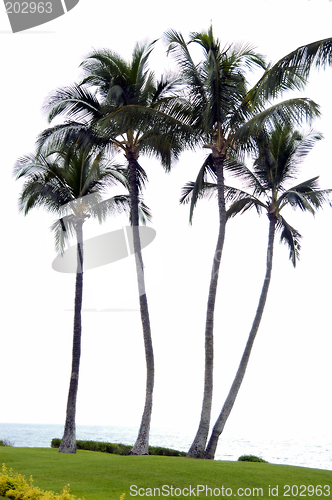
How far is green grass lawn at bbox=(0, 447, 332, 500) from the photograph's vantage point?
372 inches

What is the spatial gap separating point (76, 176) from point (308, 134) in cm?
884

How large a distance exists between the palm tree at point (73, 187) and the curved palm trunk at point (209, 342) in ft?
15.8

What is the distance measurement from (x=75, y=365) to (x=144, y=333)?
3.17 metres

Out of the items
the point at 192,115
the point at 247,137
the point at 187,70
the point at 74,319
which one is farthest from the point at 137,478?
the point at 187,70

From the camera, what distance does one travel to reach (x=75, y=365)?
1817cm

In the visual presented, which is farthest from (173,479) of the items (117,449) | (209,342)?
(117,449)

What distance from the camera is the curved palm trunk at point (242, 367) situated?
1514 cm

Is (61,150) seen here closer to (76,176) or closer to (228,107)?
(76,176)

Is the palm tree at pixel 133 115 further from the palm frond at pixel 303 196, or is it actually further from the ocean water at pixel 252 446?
the ocean water at pixel 252 446

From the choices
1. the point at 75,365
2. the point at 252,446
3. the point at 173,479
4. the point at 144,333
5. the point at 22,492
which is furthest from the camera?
the point at 252,446

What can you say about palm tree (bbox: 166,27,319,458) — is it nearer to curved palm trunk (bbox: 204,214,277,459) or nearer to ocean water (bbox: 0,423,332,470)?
curved palm trunk (bbox: 204,214,277,459)

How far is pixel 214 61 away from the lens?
639 inches

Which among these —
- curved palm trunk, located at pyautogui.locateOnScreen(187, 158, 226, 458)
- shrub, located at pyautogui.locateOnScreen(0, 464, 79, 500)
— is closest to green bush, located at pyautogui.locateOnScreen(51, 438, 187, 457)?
curved palm trunk, located at pyautogui.locateOnScreen(187, 158, 226, 458)

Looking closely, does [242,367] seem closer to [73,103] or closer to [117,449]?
[117,449]
